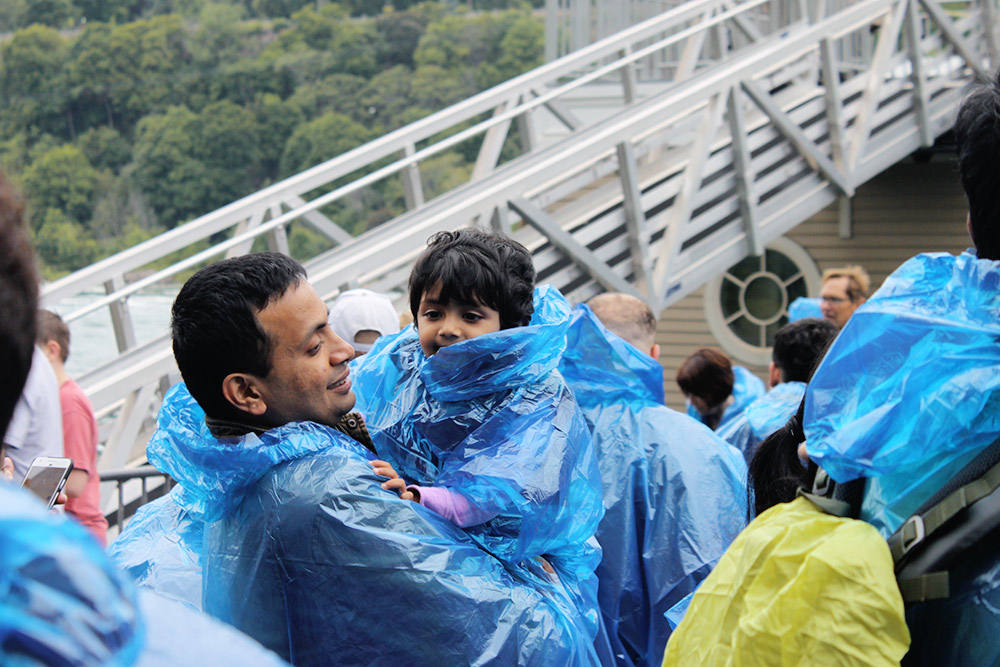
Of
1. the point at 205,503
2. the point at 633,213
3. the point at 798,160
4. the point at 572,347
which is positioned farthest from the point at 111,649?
the point at 798,160

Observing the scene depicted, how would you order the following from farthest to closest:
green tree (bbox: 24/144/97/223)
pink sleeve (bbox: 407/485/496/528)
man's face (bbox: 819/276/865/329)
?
green tree (bbox: 24/144/97/223) → man's face (bbox: 819/276/865/329) → pink sleeve (bbox: 407/485/496/528)

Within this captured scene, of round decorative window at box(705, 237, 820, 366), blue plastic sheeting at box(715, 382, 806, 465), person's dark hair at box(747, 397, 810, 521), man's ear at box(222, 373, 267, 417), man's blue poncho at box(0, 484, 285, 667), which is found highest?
man's blue poncho at box(0, 484, 285, 667)

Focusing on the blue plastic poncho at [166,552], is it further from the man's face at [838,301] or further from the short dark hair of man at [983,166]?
the man's face at [838,301]

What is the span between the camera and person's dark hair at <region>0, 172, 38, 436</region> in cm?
74

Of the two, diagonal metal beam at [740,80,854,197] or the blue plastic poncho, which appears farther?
diagonal metal beam at [740,80,854,197]

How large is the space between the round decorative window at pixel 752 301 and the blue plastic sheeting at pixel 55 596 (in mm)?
11033

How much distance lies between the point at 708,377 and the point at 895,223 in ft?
21.8

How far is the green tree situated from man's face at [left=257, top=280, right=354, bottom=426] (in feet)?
110

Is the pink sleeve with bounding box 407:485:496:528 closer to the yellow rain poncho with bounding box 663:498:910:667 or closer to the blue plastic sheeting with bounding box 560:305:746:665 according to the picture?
the yellow rain poncho with bounding box 663:498:910:667

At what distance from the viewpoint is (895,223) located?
34.6 ft

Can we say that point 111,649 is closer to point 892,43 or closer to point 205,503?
point 205,503

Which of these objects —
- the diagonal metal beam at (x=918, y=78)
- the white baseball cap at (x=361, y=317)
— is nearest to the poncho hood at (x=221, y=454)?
the white baseball cap at (x=361, y=317)

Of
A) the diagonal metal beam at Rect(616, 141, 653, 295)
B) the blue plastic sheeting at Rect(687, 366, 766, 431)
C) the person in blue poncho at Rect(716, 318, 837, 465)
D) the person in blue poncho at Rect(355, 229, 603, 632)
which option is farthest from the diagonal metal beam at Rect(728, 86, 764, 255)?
the person in blue poncho at Rect(355, 229, 603, 632)

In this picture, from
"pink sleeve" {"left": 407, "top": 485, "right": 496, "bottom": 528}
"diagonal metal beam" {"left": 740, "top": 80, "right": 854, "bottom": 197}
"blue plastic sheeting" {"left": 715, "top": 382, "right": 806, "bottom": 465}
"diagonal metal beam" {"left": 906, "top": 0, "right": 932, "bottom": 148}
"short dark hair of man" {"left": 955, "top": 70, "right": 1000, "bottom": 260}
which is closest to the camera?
"short dark hair of man" {"left": 955, "top": 70, "right": 1000, "bottom": 260}
